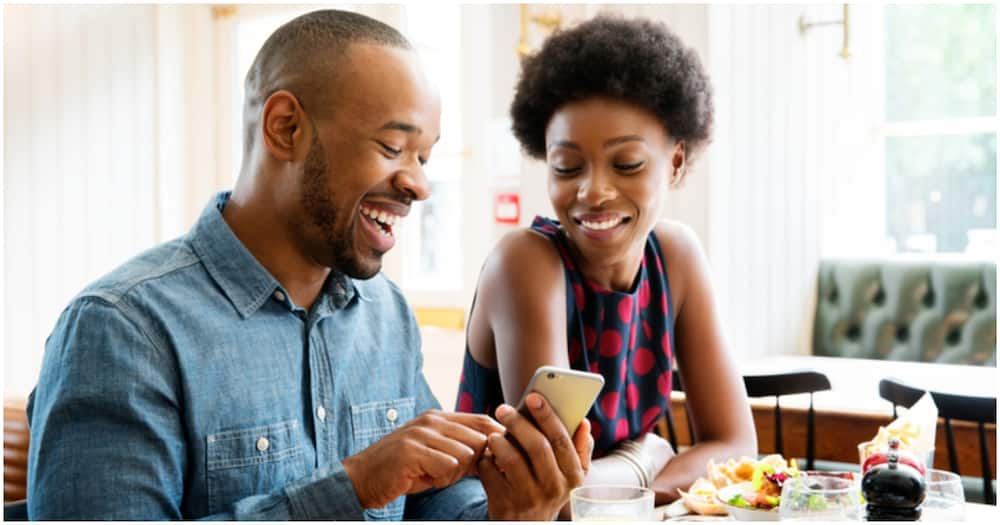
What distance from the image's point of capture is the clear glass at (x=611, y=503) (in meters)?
1.09

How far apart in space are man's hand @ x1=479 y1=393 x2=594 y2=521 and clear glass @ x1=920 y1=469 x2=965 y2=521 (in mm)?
433

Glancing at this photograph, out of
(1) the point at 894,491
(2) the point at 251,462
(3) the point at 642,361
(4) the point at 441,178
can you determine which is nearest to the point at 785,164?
(4) the point at 441,178

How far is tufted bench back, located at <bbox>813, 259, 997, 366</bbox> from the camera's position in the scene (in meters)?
3.59

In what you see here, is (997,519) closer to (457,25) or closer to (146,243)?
(457,25)

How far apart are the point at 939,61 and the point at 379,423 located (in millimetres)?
3320

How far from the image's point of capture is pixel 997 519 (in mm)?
1312

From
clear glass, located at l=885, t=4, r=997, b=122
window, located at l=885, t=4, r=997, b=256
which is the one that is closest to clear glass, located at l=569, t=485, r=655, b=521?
window, located at l=885, t=4, r=997, b=256

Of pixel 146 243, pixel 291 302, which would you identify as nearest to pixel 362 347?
pixel 291 302

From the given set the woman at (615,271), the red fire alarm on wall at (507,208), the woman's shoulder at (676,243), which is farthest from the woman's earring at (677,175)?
the red fire alarm on wall at (507,208)

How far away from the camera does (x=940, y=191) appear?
3.93 meters

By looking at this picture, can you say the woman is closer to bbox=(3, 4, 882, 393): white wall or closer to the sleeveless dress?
the sleeveless dress

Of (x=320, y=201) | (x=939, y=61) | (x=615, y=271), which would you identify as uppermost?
(x=939, y=61)

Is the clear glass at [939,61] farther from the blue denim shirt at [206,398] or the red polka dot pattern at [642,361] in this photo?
the blue denim shirt at [206,398]

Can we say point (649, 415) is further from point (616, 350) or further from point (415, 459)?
point (415, 459)
